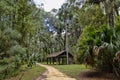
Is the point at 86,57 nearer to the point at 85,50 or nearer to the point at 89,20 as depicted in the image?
the point at 85,50

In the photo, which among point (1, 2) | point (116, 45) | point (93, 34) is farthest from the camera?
point (93, 34)

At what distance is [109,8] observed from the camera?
19188 millimetres

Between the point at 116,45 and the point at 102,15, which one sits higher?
the point at 102,15

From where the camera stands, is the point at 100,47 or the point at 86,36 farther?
the point at 86,36

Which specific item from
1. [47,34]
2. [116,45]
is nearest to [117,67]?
[116,45]

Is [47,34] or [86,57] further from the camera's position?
Answer: [47,34]

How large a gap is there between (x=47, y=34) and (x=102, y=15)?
40.4 metres

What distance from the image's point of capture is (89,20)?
81.8 feet

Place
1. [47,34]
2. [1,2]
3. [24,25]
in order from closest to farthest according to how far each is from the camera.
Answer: [1,2] → [24,25] → [47,34]

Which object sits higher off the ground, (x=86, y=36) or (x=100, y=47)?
(x=86, y=36)

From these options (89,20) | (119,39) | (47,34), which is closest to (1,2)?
(119,39)

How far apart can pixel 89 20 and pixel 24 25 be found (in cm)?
826

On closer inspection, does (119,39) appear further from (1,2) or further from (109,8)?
(1,2)

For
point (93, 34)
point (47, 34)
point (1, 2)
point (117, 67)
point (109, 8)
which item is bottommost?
Answer: point (117, 67)
